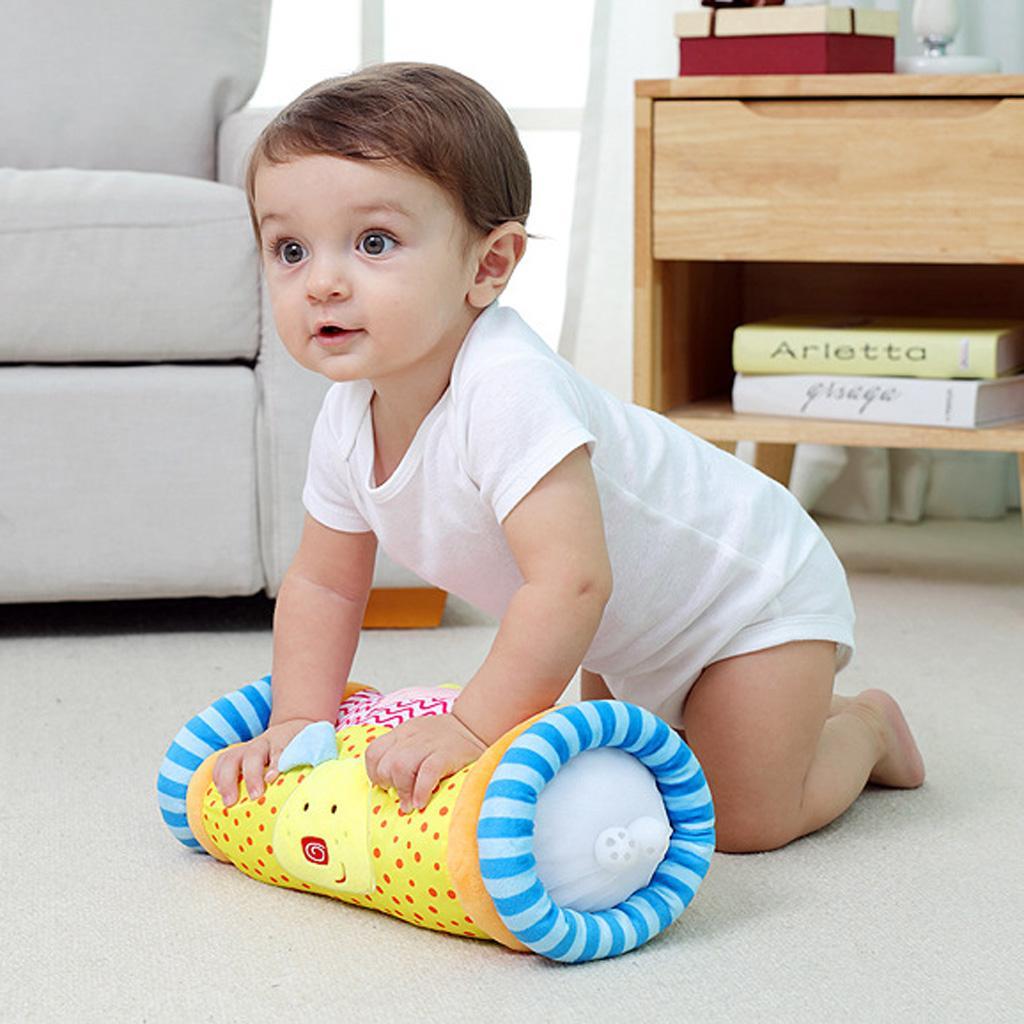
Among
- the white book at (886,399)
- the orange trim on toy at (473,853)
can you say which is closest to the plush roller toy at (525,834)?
the orange trim on toy at (473,853)

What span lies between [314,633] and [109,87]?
1.11m

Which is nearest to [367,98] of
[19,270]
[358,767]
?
[358,767]

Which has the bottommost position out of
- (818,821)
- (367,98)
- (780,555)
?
(818,821)

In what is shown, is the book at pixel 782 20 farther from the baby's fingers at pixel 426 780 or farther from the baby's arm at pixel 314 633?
the baby's fingers at pixel 426 780

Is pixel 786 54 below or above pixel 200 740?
above

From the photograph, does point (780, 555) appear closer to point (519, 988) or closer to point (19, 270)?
point (519, 988)

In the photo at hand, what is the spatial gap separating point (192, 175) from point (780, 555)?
113 cm

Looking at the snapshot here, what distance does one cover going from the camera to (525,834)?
0.77 m

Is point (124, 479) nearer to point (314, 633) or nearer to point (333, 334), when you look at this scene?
point (314, 633)

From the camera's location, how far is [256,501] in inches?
58.1

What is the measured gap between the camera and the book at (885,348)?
1.65 metres

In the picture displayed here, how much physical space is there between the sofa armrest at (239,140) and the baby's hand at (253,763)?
71 centimetres

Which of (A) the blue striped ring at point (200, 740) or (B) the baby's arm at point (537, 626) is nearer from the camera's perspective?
(B) the baby's arm at point (537, 626)

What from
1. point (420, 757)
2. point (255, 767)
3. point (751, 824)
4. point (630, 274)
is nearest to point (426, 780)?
point (420, 757)
